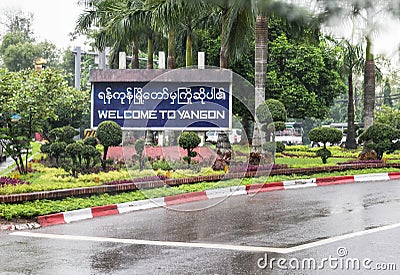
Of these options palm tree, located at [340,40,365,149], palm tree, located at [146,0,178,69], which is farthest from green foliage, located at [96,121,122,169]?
palm tree, located at [340,40,365,149]

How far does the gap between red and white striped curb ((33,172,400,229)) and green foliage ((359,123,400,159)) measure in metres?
2.47

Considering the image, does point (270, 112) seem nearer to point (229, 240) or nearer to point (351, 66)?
point (229, 240)

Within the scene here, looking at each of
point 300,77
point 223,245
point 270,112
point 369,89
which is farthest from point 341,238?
point 300,77

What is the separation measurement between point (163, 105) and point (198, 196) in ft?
19.0

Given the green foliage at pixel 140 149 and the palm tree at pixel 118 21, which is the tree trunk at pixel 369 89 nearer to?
the palm tree at pixel 118 21

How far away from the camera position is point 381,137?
22.2 metres

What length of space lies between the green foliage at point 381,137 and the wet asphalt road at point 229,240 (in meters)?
8.01

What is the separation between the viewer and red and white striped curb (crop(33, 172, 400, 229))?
11938mm

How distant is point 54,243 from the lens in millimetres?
9656

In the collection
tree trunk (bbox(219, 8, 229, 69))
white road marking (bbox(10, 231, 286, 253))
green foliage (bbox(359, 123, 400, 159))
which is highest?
tree trunk (bbox(219, 8, 229, 69))

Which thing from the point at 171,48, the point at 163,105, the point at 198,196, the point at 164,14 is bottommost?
the point at 198,196

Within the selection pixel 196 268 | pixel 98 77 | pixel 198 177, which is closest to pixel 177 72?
pixel 98 77

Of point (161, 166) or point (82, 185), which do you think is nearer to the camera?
point (82, 185)

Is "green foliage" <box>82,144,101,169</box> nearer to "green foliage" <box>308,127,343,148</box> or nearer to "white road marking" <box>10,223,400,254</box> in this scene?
"white road marking" <box>10,223,400,254</box>
